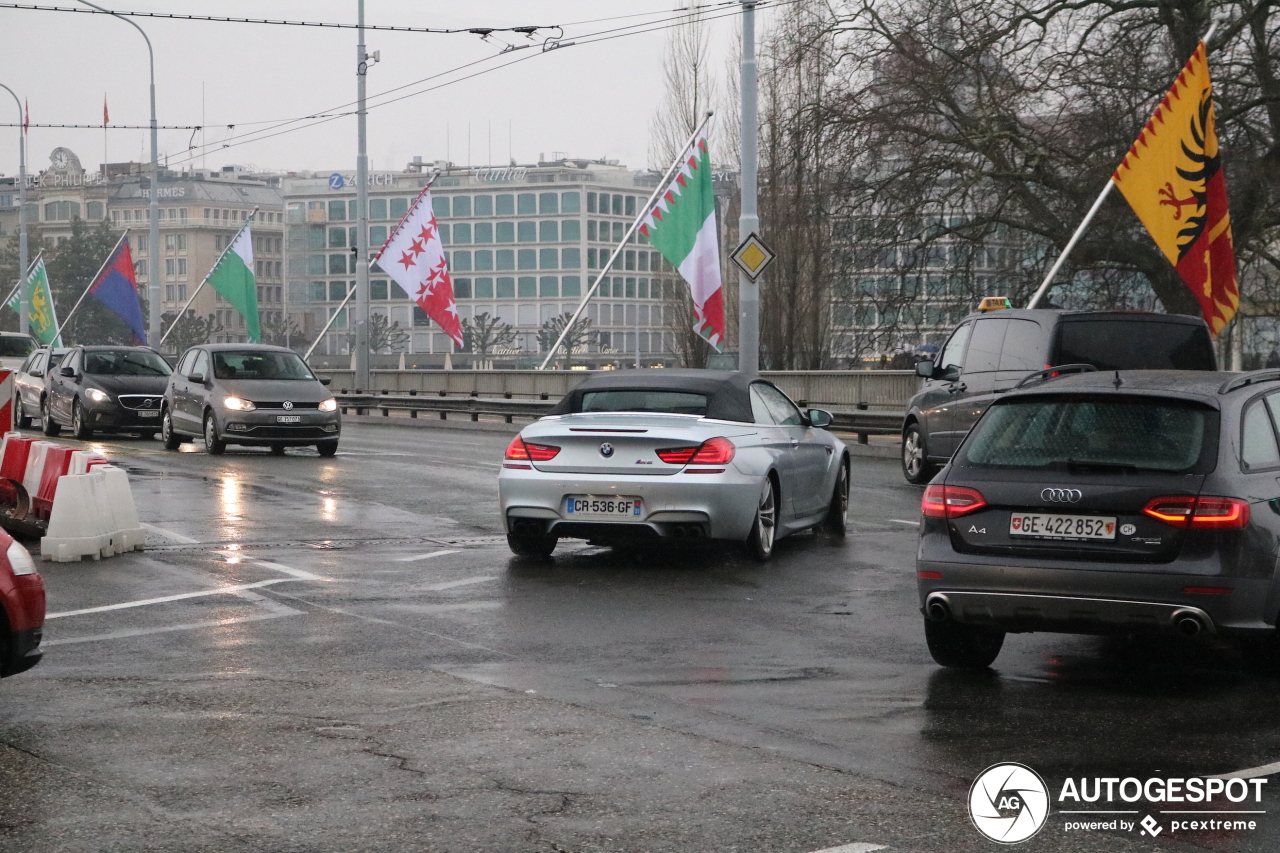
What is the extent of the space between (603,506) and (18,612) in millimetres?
5402

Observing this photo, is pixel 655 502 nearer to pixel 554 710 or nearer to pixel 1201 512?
pixel 554 710

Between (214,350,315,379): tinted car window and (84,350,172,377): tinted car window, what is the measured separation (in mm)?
4312

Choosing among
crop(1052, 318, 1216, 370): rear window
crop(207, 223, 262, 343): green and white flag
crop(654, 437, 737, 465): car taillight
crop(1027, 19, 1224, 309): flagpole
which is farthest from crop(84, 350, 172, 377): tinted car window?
crop(654, 437, 737, 465): car taillight

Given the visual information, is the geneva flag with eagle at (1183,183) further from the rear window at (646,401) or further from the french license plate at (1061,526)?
the french license plate at (1061,526)

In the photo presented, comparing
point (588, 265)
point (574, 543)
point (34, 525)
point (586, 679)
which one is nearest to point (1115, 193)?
point (574, 543)

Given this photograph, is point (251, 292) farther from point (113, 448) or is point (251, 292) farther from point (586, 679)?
point (586, 679)

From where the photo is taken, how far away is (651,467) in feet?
38.3

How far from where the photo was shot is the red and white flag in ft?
135

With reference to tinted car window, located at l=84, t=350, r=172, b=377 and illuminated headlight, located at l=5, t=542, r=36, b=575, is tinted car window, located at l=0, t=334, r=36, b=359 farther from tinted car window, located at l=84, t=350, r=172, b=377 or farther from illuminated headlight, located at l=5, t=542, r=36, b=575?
illuminated headlight, located at l=5, t=542, r=36, b=575

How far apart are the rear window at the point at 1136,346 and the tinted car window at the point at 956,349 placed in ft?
5.28

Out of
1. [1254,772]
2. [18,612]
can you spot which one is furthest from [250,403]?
[1254,772]

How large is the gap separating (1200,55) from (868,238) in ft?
31.1

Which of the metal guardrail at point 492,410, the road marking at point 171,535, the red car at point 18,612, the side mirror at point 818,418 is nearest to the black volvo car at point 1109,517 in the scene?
the red car at point 18,612

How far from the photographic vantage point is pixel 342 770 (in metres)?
6.13
